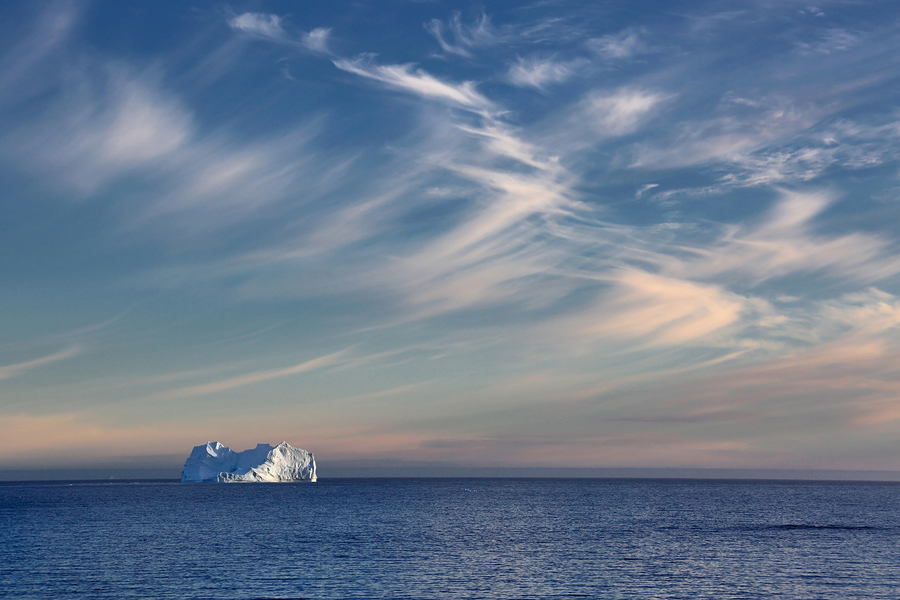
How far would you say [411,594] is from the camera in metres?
43.6

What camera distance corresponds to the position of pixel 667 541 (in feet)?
241

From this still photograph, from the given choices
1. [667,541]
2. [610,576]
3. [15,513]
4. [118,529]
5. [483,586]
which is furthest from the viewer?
[15,513]

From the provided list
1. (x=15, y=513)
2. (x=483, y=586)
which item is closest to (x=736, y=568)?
(x=483, y=586)

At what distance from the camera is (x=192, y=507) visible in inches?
5261

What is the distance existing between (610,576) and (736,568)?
504 inches

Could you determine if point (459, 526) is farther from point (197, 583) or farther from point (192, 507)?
point (192, 507)

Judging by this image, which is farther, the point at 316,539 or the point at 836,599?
the point at 316,539

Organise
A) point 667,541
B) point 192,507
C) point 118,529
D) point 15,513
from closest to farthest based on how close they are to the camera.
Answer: point 667,541
point 118,529
point 15,513
point 192,507

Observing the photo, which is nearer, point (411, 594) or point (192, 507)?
point (411, 594)

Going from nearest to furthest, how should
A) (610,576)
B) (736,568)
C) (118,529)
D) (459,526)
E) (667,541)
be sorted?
(610,576), (736,568), (667,541), (118,529), (459,526)

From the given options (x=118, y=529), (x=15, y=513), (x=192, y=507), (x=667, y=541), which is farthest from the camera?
(x=192, y=507)

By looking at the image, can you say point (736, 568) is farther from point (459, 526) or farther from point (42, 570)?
point (42, 570)

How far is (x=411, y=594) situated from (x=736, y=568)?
29172 millimetres

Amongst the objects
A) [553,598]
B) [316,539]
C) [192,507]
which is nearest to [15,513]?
[192,507]
